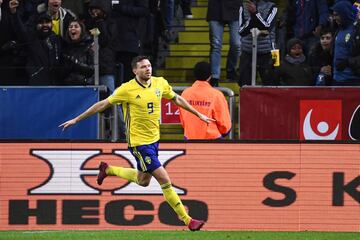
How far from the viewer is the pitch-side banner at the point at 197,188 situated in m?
13.8

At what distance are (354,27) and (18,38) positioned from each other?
16.0 ft

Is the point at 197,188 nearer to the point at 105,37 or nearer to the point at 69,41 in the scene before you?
the point at 105,37

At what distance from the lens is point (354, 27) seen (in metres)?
15.3

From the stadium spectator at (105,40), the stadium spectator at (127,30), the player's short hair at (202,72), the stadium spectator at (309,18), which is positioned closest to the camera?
the player's short hair at (202,72)

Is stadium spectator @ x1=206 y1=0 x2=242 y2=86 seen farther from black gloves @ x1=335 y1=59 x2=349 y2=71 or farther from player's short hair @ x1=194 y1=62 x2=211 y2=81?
black gloves @ x1=335 y1=59 x2=349 y2=71

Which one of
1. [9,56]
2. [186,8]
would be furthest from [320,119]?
[9,56]

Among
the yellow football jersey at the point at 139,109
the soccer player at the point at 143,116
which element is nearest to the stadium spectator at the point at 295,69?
the soccer player at the point at 143,116

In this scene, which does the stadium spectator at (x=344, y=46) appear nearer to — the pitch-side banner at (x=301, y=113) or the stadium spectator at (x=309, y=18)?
the pitch-side banner at (x=301, y=113)

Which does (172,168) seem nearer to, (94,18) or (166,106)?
(166,106)

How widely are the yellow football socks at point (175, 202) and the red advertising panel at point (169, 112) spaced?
2970 mm

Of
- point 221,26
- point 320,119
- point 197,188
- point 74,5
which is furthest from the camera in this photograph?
→ point 74,5

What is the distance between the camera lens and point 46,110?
1552cm

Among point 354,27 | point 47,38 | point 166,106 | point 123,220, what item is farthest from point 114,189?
point 354,27

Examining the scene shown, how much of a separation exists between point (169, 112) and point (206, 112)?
3.44 feet
